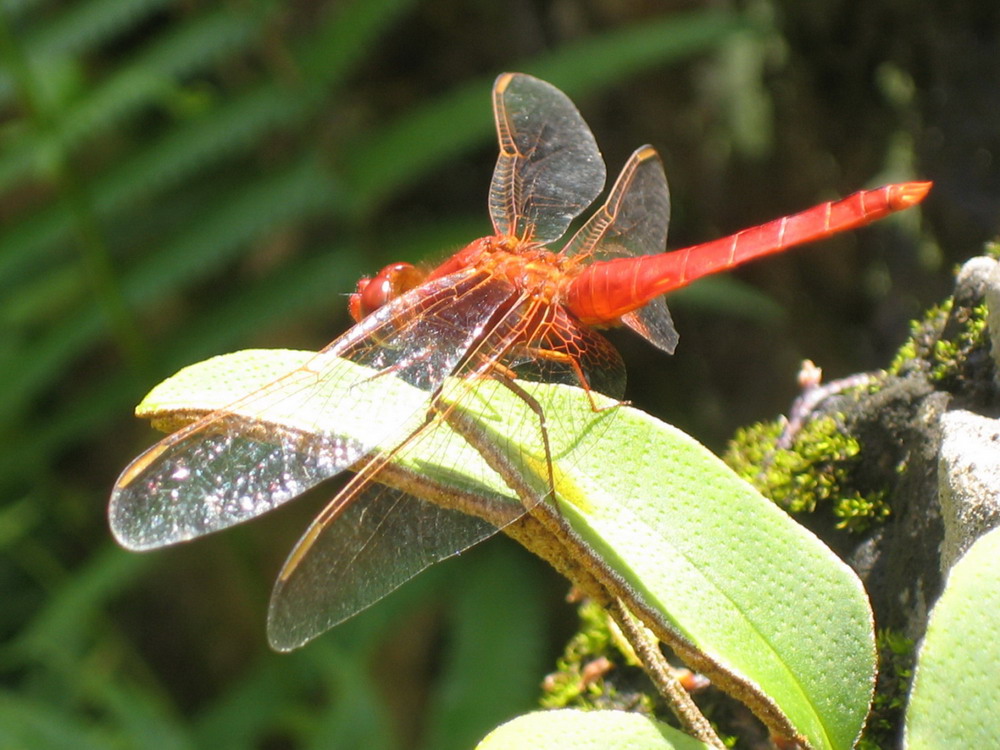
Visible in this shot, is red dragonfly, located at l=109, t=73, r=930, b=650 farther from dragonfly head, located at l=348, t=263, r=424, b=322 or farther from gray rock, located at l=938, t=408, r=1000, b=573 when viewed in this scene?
gray rock, located at l=938, t=408, r=1000, b=573

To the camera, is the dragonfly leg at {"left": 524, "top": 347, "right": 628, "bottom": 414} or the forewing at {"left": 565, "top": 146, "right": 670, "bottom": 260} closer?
the dragonfly leg at {"left": 524, "top": 347, "right": 628, "bottom": 414}

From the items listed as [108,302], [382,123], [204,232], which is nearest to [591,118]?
[382,123]

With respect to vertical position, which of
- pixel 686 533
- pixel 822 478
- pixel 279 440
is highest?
pixel 279 440

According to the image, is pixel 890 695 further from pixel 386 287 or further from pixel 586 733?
pixel 386 287

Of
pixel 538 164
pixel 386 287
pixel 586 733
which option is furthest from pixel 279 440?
pixel 538 164

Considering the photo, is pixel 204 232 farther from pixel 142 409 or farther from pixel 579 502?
pixel 579 502

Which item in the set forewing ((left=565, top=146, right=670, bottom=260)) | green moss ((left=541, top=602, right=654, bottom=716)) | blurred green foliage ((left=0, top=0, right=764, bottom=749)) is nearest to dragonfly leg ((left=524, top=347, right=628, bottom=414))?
forewing ((left=565, top=146, right=670, bottom=260))
